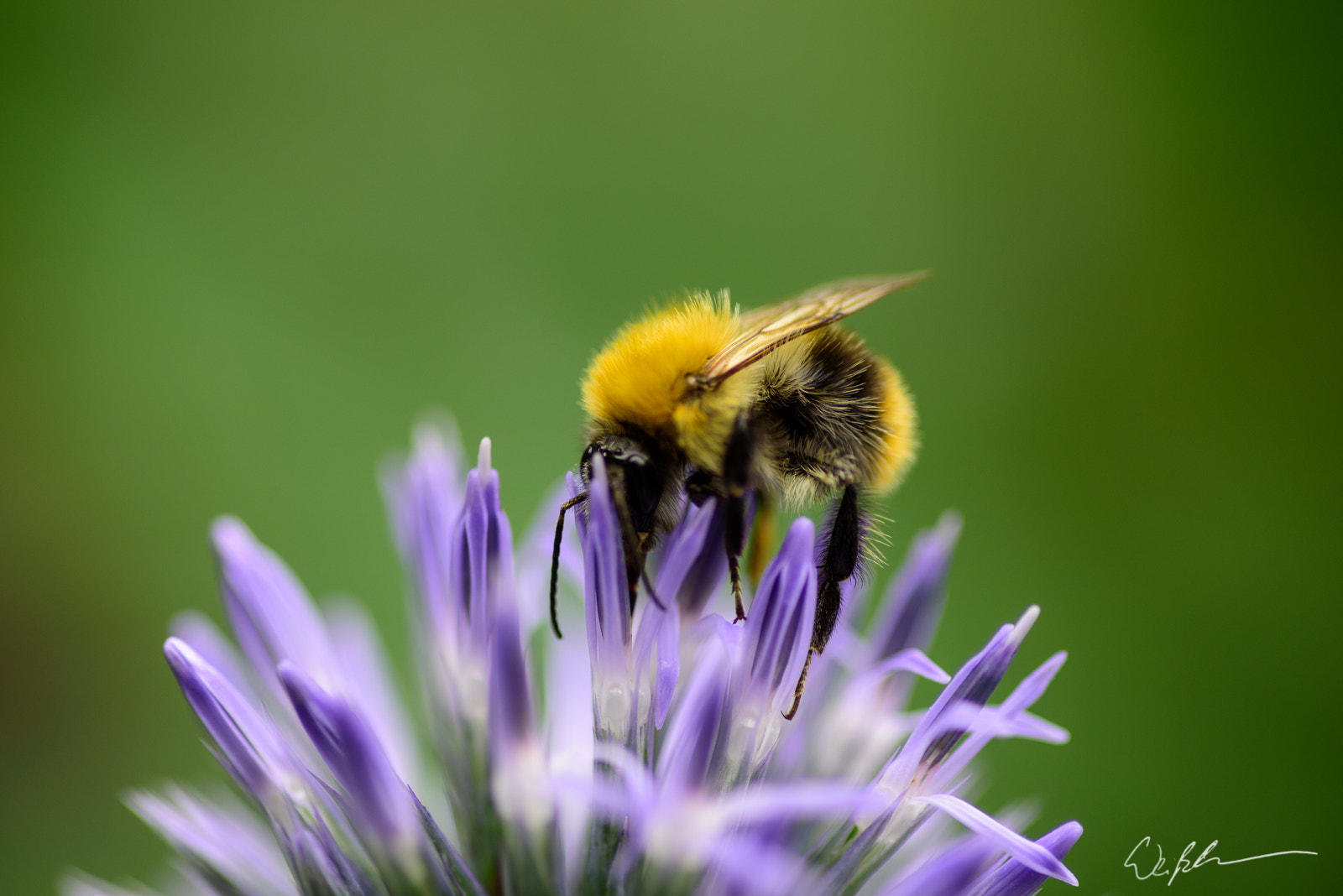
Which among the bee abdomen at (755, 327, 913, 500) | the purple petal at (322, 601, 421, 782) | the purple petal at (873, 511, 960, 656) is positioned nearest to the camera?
the bee abdomen at (755, 327, 913, 500)

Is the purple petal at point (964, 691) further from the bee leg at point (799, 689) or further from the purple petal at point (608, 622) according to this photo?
the purple petal at point (608, 622)

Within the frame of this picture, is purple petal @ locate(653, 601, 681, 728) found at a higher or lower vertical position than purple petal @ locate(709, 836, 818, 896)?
higher

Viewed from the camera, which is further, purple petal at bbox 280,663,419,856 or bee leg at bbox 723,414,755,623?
bee leg at bbox 723,414,755,623

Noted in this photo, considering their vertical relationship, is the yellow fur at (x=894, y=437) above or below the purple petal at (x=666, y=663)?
above

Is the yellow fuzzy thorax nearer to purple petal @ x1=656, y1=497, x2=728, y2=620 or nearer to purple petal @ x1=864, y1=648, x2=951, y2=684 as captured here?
purple petal @ x1=656, y1=497, x2=728, y2=620

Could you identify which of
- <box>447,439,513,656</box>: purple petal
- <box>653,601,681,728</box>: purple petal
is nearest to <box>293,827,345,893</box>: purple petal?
<box>447,439,513,656</box>: purple petal

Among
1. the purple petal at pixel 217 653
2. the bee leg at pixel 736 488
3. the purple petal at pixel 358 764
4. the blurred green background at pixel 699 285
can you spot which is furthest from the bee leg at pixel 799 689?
the blurred green background at pixel 699 285

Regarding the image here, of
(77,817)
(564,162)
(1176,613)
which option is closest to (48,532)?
(77,817)
